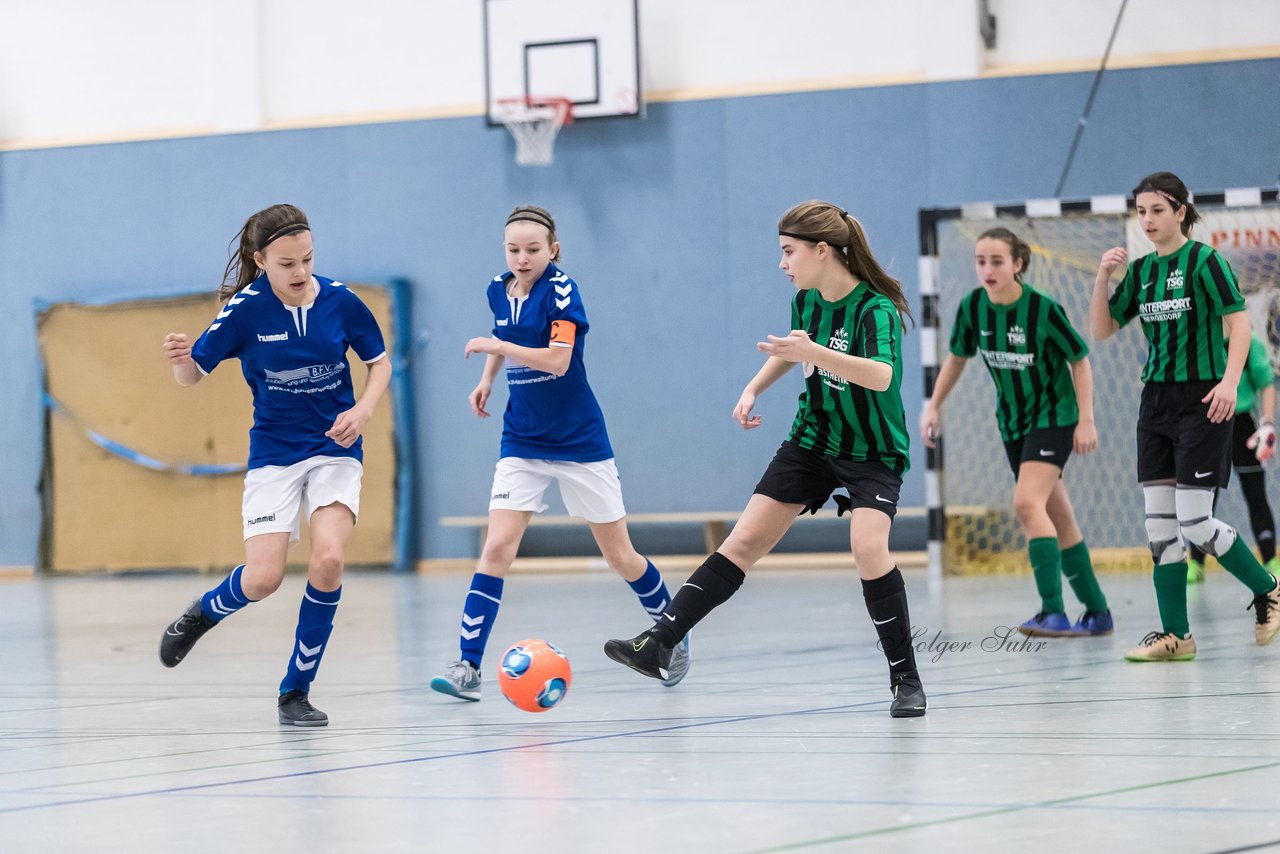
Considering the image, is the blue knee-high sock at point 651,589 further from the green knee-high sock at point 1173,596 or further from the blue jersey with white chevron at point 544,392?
the green knee-high sock at point 1173,596

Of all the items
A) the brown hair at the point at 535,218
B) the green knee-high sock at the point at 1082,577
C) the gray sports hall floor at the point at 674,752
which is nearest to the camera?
the gray sports hall floor at the point at 674,752

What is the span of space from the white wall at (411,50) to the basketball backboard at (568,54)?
0.36 metres

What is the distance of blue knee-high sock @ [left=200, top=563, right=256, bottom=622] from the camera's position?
5426 millimetres

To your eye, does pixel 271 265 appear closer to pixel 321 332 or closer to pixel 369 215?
pixel 321 332

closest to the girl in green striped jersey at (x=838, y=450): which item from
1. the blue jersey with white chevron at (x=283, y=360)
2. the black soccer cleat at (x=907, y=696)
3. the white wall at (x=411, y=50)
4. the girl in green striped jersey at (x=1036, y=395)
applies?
the black soccer cleat at (x=907, y=696)

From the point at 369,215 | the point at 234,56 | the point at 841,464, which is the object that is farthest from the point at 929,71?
the point at 841,464

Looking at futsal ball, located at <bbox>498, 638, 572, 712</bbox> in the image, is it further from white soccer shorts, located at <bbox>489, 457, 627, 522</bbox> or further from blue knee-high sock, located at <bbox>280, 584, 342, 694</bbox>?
white soccer shorts, located at <bbox>489, 457, 627, 522</bbox>

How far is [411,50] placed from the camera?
1420 centimetres

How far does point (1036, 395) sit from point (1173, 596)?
50.1 inches

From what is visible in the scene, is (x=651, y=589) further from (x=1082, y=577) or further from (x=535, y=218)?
(x=1082, y=577)

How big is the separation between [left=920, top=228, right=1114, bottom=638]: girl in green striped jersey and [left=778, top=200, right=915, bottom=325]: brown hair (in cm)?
214

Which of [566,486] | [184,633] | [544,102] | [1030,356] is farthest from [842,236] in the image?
[544,102]

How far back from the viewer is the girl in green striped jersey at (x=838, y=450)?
194 inches

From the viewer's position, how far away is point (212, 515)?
47.3 feet
